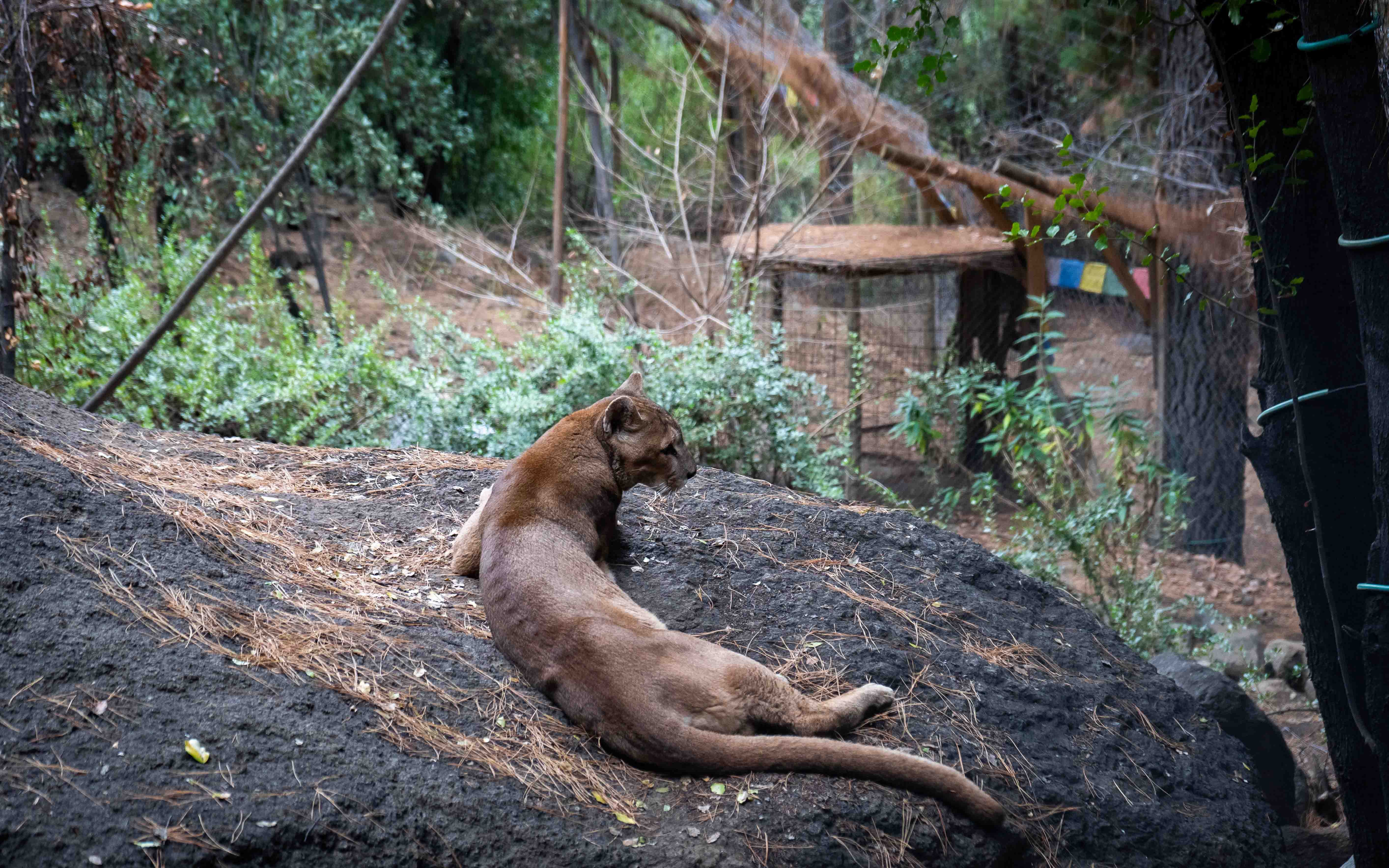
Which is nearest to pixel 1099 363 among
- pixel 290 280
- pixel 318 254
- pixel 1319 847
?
pixel 1319 847

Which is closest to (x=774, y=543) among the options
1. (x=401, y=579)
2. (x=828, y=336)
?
(x=401, y=579)

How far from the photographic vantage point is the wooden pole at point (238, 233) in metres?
5.69

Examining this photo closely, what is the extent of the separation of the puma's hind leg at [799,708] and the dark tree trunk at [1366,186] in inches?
60.4

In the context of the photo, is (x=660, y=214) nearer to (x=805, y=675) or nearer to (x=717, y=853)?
(x=805, y=675)

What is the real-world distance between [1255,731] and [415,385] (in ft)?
18.4

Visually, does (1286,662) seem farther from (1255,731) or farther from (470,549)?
(470,549)

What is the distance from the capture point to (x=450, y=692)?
3119 mm

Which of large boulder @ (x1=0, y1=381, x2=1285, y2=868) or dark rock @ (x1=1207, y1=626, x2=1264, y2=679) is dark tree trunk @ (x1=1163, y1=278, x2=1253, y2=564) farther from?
large boulder @ (x1=0, y1=381, x2=1285, y2=868)

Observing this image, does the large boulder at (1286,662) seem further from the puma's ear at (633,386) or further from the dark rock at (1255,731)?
the puma's ear at (633,386)

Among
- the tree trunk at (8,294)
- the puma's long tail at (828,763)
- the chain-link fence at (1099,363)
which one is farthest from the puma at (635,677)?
the chain-link fence at (1099,363)

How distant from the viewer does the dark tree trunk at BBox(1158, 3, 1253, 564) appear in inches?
307

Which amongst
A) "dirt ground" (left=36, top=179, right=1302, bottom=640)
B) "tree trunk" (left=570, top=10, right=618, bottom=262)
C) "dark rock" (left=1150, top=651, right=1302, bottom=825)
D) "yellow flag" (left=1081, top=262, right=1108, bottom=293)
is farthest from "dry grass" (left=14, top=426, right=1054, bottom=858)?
"tree trunk" (left=570, top=10, right=618, bottom=262)

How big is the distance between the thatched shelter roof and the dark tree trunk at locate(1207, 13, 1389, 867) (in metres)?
5.01

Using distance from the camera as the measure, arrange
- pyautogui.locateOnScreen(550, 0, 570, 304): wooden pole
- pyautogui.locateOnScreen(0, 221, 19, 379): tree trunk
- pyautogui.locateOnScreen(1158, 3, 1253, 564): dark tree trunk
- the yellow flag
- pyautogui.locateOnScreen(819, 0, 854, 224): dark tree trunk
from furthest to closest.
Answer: the yellow flag → pyautogui.locateOnScreen(550, 0, 570, 304): wooden pole → pyautogui.locateOnScreen(819, 0, 854, 224): dark tree trunk → pyautogui.locateOnScreen(1158, 3, 1253, 564): dark tree trunk → pyautogui.locateOnScreen(0, 221, 19, 379): tree trunk
